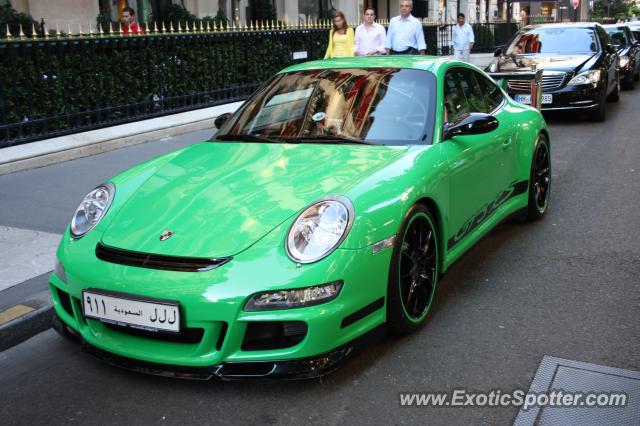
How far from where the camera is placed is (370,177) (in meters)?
3.61

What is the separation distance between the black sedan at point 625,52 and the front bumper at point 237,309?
15286 millimetres

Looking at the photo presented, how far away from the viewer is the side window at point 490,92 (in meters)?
5.36

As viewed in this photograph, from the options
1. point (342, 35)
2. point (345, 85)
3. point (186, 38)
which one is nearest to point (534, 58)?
point (342, 35)

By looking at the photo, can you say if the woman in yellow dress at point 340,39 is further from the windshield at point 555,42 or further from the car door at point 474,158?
the car door at point 474,158

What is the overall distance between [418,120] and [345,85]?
1.88 ft

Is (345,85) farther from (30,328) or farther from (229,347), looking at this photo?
(30,328)

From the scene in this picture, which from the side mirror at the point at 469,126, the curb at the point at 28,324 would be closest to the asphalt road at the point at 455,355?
the curb at the point at 28,324

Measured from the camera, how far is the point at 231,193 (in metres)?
3.62

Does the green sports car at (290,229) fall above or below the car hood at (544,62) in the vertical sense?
below

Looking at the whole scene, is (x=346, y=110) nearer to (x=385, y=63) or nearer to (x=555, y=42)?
(x=385, y=63)

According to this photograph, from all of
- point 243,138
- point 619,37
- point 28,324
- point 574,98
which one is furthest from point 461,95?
point 619,37

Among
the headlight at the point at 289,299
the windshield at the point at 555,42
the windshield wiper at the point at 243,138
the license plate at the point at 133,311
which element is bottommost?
the license plate at the point at 133,311

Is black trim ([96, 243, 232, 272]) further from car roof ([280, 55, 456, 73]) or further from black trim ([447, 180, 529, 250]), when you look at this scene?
car roof ([280, 55, 456, 73])

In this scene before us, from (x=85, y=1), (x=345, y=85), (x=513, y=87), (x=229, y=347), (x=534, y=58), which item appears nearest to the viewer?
(x=229, y=347)
